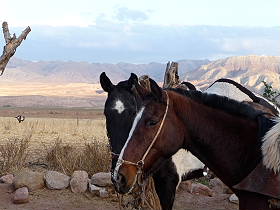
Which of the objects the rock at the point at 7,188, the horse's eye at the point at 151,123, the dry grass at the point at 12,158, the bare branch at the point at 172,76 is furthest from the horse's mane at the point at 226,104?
the dry grass at the point at 12,158

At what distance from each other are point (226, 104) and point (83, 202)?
6028 mm

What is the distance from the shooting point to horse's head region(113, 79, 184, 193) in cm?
340

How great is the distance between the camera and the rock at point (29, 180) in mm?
9539

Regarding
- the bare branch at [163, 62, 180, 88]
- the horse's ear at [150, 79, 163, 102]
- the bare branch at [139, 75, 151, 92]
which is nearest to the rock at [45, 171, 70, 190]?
the bare branch at [163, 62, 180, 88]

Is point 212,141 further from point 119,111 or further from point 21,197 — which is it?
point 21,197

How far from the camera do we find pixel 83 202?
916cm

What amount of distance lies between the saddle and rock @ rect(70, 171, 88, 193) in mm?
6463

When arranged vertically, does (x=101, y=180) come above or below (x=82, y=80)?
above

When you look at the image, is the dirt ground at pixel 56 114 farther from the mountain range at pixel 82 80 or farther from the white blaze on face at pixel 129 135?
the white blaze on face at pixel 129 135

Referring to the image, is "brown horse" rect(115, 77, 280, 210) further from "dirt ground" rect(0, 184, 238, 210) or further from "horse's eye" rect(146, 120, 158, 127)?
"dirt ground" rect(0, 184, 238, 210)

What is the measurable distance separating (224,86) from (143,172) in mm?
2744

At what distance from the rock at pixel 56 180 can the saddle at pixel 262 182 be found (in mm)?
6685

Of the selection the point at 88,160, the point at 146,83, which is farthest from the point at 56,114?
the point at 146,83

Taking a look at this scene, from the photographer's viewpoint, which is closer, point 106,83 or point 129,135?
point 129,135
